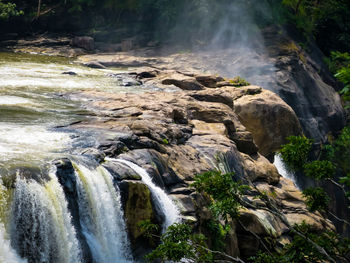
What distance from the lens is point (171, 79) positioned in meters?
24.1

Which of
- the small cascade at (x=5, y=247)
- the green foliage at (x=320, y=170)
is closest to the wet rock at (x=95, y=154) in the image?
the small cascade at (x=5, y=247)

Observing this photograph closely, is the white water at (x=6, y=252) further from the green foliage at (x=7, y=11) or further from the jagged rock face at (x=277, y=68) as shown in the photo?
the green foliage at (x=7, y=11)

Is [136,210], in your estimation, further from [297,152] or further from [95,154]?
[297,152]

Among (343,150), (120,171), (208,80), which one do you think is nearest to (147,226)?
(120,171)

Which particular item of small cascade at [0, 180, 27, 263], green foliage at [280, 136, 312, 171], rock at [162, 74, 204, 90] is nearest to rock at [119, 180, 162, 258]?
small cascade at [0, 180, 27, 263]

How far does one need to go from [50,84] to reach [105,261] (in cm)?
1386

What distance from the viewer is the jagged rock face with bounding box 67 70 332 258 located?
11.6 m

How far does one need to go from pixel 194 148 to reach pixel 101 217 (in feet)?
18.3

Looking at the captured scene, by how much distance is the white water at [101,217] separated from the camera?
9508mm

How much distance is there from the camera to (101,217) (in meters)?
9.74

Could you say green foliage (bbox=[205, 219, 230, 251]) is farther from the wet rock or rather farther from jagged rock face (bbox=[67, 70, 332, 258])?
the wet rock

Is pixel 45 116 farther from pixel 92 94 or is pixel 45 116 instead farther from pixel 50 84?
pixel 50 84

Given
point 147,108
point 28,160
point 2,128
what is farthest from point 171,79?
point 28,160

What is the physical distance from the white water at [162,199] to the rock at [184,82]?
40.3 feet
